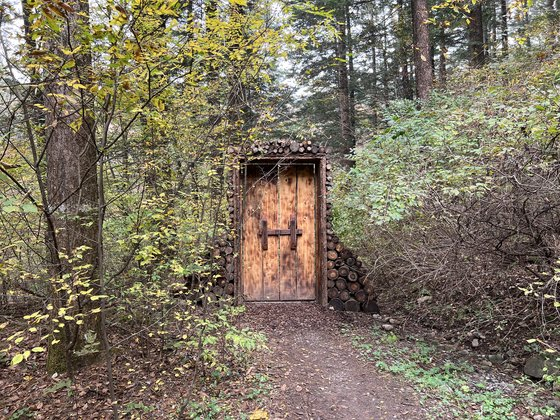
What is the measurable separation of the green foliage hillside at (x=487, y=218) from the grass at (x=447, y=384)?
54 centimetres

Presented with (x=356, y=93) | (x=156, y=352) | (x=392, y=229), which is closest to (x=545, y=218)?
(x=392, y=229)

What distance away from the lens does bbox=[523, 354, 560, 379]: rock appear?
3.12m

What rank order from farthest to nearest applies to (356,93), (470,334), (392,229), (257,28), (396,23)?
(356,93) → (396,23) → (392,229) → (470,334) → (257,28)

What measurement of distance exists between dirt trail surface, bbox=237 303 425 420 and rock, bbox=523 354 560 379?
114cm

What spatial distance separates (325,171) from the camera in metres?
5.48

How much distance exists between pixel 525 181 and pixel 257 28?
292cm

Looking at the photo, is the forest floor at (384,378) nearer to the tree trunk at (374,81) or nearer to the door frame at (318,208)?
the door frame at (318,208)

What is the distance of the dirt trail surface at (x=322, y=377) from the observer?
2980 mm

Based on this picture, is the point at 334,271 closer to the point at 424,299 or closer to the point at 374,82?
the point at 424,299

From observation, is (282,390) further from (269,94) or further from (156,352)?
(269,94)

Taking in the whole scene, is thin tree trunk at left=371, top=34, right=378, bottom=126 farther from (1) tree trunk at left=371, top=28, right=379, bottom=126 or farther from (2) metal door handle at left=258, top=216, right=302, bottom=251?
(2) metal door handle at left=258, top=216, right=302, bottom=251

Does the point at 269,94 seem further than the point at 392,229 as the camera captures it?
No

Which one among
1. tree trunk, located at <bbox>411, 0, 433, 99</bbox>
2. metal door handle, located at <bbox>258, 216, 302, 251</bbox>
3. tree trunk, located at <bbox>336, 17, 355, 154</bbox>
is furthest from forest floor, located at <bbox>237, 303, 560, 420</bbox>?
tree trunk, located at <bbox>336, 17, 355, 154</bbox>

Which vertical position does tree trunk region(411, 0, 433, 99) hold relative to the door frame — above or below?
above
